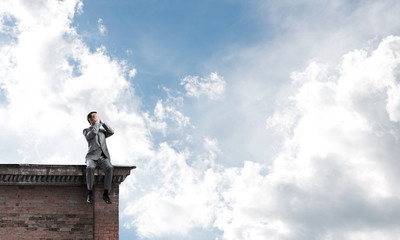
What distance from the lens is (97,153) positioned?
1308cm

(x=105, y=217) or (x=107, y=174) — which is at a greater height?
(x=107, y=174)

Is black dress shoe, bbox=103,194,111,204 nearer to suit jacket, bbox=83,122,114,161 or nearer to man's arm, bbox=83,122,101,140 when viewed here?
suit jacket, bbox=83,122,114,161

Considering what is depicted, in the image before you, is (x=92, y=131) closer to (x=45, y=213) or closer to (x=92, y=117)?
(x=92, y=117)

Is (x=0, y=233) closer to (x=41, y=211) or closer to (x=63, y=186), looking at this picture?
(x=41, y=211)

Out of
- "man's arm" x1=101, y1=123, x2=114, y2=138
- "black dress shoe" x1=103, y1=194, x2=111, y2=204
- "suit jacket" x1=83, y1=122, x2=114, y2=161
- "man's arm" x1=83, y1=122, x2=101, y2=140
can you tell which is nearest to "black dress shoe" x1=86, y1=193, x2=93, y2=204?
"black dress shoe" x1=103, y1=194, x2=111, y2=204

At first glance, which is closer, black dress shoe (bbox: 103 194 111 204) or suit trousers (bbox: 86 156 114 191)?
suit trousers (bbox: 86 156 114 191)

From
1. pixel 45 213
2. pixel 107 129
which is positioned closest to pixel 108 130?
pixel 107 129

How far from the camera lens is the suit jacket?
42.9 feet

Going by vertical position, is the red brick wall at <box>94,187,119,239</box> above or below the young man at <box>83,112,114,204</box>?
below

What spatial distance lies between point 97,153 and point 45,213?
86.4 inches

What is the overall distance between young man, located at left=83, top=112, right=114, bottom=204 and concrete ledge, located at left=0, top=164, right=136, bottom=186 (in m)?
0.28

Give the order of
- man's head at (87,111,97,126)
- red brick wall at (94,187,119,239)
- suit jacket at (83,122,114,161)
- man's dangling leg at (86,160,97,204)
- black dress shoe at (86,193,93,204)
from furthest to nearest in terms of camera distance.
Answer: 1. man's head at (87,111,97,126)
2. suit jacket at (83,122,114,161)
3. black dress shoe at (86,193,93,204)
4. man's dangling leg at (86,160,97,204)
5. red brick wall at (94,187,119,239)

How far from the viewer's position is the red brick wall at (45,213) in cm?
1259

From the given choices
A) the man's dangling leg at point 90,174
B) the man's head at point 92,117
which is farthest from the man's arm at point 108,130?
the man's dangling leg at point 90,174
